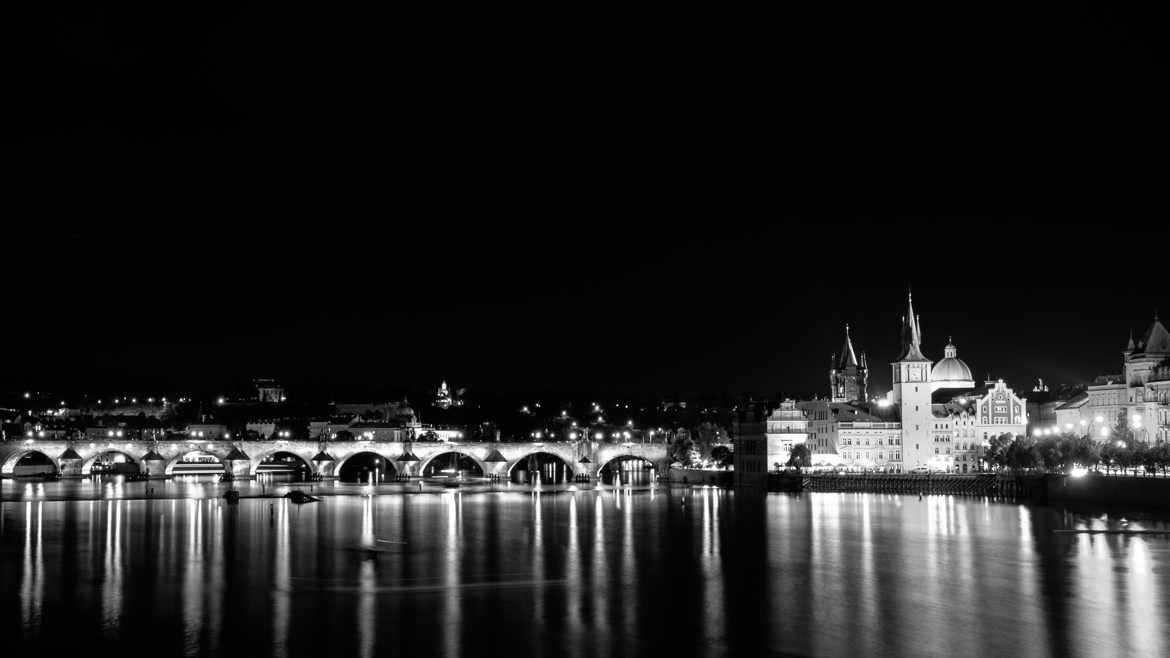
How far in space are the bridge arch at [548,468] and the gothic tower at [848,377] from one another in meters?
30.2

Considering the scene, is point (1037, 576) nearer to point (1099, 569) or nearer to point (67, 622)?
point (1099, 569)

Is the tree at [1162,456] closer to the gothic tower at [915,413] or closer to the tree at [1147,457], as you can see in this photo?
the tree at [1147,457]

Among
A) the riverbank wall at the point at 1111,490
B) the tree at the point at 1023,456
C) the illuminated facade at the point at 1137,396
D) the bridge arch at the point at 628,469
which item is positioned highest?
the illuminated facade at the point at 1137,396

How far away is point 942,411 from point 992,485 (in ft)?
75.2

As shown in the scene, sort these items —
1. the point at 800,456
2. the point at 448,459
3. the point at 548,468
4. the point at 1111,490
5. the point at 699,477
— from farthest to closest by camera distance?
the point at 448,459, the point at 548,468, the point at 699,477, the point at 800,456, the point at 1111,490

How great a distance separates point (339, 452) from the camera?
125188mm

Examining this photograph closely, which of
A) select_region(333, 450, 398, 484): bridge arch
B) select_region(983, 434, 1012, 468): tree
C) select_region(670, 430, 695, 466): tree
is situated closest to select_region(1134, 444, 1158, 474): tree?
select_region(983, 434, 1012, 468): tree

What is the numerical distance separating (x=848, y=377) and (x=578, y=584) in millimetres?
96929

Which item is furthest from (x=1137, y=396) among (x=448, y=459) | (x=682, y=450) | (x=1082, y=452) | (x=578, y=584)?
(x=448, y=459)

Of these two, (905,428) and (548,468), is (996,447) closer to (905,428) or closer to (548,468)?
(905,428)

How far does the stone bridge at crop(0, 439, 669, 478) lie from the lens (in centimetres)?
11731

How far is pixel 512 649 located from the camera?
33.1m

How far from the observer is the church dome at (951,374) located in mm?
122625

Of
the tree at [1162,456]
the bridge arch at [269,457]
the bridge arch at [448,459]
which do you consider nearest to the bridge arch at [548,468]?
the bridge arch at [448,459]
